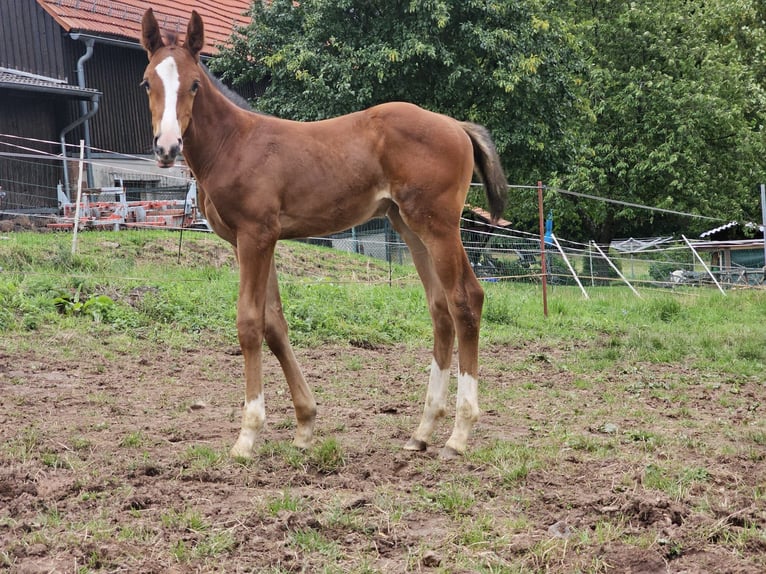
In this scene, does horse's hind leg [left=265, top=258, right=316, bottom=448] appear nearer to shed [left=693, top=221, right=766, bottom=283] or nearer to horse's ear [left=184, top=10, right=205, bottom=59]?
horse's ear [left=184, top=10, right=205, bottom=59]

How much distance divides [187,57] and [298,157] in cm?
80

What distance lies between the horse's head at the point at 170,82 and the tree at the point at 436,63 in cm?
1243

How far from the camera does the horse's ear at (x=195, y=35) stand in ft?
14.0

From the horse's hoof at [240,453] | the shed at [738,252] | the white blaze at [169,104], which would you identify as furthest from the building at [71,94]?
the shed at [738,252]

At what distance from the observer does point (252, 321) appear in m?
4.32

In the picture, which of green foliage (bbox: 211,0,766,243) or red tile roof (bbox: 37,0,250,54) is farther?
red tile roof (bbox: 37,0,250,54)

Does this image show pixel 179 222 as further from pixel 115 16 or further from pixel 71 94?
pixel 115 16

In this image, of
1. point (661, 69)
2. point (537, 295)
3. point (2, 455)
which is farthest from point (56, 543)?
point (661, 69)

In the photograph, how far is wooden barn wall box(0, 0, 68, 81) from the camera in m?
19.0

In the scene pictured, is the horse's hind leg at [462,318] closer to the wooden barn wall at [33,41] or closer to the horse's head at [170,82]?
the horse's head at [170,82]

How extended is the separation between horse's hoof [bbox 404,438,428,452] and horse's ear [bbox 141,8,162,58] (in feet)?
8.58

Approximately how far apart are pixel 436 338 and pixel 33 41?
1801cm

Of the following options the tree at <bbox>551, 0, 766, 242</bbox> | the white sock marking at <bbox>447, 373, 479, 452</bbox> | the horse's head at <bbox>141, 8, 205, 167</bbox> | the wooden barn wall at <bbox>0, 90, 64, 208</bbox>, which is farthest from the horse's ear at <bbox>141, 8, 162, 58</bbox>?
the tree at <bbox>551, 0, 766, 242</bbox>

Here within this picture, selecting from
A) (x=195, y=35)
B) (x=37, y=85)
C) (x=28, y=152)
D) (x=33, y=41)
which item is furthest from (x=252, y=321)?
(x=33, y=41)
